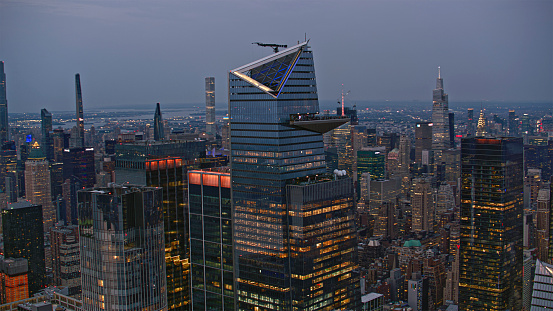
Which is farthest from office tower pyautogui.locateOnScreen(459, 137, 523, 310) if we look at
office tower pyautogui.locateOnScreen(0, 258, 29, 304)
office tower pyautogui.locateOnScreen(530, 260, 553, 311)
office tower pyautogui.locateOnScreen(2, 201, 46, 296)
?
office tower pyautogui.locateOnScreen(2, 201, 46, 296)

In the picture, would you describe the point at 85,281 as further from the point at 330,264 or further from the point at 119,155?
the point at 119,155

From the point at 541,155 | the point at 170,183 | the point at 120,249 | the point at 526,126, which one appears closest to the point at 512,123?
the point at 526,126

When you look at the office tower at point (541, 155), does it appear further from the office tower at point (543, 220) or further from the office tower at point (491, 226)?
the office tower at point (491, 226)

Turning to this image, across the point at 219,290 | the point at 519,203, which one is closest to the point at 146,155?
the point at 219,290

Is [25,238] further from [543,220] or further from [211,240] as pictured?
[543,220]

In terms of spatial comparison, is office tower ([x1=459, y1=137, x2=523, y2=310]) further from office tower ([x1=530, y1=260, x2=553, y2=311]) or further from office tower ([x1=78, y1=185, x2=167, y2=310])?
office tower ([x1=78, y1=185, x2=167, y2=310])

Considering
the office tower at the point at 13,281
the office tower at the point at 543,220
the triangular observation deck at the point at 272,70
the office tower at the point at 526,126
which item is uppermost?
the triangular observation deck at the point at 272,70

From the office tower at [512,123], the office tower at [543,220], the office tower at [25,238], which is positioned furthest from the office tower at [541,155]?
the office tower at [25,238]
